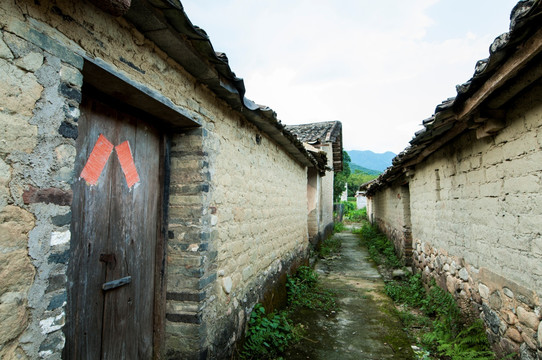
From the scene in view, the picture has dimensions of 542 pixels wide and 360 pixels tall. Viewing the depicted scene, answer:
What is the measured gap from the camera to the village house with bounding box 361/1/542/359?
6.74ft

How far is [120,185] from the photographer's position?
211cm

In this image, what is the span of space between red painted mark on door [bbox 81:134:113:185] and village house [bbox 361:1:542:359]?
2.48 m

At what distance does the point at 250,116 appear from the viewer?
11.4ft

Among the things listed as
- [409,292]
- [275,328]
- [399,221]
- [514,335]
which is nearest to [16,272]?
[275,328]

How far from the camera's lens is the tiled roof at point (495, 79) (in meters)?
1.64

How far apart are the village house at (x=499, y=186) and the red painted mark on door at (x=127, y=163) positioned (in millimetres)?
2472

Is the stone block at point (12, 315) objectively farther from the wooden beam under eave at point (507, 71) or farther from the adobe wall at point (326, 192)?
the adobe wall at point (326, 192)

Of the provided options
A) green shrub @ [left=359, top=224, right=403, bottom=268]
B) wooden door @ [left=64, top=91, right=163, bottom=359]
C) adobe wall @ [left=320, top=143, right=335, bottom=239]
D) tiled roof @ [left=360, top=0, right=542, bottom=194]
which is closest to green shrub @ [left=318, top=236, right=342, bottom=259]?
adobe wall @ [left=320, top=143, right=335, bottom=239]

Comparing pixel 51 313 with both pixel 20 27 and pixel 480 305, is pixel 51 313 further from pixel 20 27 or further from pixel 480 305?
pixel 480 305

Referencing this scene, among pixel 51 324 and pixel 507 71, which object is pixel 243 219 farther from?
pixel 507 71

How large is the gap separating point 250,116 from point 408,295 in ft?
13.9

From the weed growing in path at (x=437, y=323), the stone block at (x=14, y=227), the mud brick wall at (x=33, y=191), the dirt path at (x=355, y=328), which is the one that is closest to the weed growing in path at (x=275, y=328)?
the dirt path at (x=355, y=328)

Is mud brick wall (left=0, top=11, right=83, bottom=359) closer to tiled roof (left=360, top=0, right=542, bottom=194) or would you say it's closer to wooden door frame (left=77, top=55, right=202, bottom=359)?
wooden door frame (left=77, top=55, right=202, bottom=359)

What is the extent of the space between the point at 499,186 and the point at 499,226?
38 centimetres
